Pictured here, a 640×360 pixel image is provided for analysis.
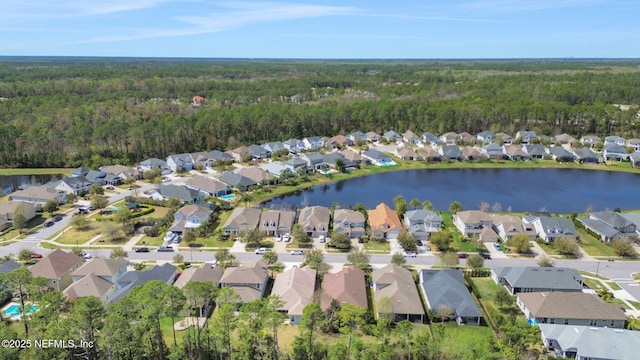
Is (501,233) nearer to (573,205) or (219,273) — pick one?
(573,205)

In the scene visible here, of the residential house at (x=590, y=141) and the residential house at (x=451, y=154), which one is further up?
the residential house at (x=590, y=141)

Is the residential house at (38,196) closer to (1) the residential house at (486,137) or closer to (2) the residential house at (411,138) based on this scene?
(2) the residential house at (411,138)

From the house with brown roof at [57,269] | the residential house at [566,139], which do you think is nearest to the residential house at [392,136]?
the residential house at [566,139]

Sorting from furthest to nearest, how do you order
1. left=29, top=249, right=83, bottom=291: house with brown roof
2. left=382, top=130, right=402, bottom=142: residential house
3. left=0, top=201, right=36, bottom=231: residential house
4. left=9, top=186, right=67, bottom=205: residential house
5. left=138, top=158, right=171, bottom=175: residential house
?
left=382, top=130, right=402, bottom=142: residential house, left=138, top=158, right=171, bottom=175: residential house, left=9, top=186, right=67, bottom=205: residential house, left=0, top=201, right=36, bottom=231: residential house, left=29, top=249, right=83, bottom=291: house with brown roof

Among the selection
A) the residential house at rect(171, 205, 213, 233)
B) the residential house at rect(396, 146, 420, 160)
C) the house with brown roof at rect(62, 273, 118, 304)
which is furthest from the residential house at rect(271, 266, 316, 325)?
the residential house at rect(396, 146, 420, 160)

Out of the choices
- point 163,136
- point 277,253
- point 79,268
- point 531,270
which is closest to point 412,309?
point 531,270

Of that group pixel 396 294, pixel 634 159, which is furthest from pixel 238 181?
pixel 634 159

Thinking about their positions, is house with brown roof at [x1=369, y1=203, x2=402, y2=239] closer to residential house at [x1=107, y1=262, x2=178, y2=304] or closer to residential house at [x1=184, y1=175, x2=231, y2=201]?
residential house at [x1=107, y1=262, x2=178, y2=304]
